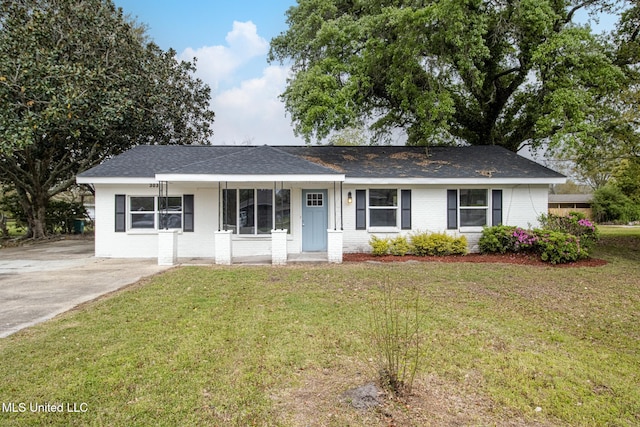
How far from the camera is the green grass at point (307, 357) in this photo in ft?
10.9

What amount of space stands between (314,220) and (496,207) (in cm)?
641

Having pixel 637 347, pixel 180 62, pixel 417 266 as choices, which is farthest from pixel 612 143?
pixel 180 62

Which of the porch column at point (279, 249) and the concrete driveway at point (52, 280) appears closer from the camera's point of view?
the concrete driveway at point (52, 280)

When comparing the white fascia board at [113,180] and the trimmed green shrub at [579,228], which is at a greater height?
the white fascia board at [113,180]

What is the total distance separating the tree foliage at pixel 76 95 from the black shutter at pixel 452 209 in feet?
45.0

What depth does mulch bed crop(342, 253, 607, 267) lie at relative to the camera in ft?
36.7

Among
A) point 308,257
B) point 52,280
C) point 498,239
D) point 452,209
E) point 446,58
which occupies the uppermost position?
point 446,58

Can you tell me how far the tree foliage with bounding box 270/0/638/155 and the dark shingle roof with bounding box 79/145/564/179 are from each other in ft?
3.60

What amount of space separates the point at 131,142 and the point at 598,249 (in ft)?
71.1

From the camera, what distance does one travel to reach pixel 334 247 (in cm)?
1125

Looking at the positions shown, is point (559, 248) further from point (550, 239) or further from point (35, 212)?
point (35, 212)

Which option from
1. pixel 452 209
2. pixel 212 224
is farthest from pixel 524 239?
pixel 212 224

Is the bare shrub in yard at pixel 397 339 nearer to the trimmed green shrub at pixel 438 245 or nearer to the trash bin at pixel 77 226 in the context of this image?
the trimmed green shrub at pixel 438 245

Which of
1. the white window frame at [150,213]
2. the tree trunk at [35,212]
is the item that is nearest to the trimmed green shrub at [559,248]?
the white window frame at [150,213]
